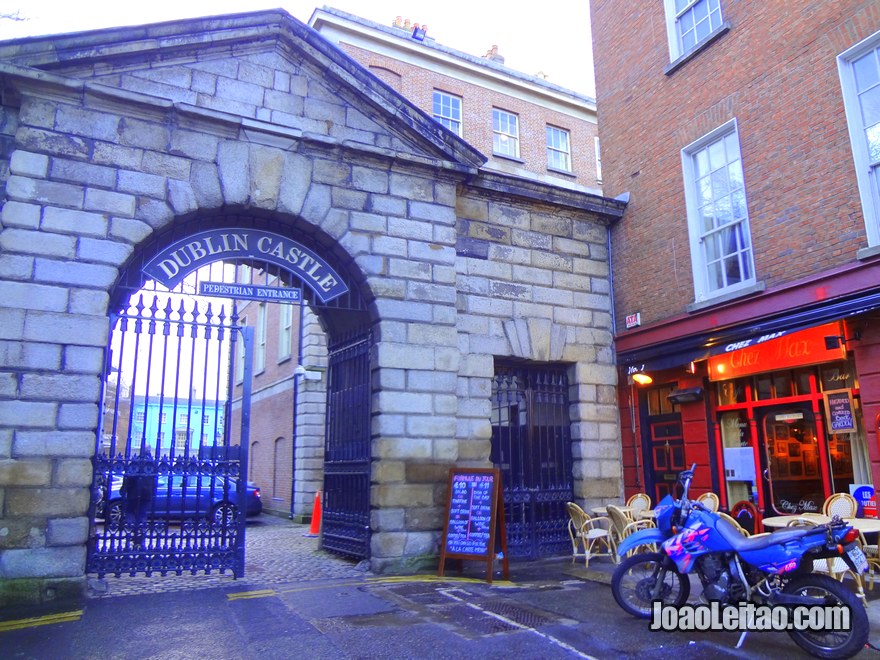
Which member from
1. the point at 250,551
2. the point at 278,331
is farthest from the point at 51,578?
the point at 278,331

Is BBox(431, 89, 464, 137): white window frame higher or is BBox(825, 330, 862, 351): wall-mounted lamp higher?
BBox(431, 89, 464, 137): white window frame

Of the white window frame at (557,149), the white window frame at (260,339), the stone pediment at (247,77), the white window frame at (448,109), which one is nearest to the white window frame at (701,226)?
the stone pediment at (247,77)

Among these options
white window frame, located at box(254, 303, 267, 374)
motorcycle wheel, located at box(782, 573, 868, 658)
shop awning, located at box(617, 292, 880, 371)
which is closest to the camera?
motorcycle wheel, located at box(782, 573, 868, 658)

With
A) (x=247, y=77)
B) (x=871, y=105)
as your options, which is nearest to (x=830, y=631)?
(x=871, y=105)

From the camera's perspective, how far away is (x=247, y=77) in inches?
345

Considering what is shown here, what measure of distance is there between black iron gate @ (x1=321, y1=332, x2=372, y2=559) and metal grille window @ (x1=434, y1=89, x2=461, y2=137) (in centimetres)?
1246

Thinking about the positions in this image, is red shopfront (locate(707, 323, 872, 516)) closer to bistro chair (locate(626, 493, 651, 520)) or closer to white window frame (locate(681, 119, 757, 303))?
white window frame (locate(681, 119, 757, 303))

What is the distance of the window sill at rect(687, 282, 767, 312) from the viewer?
900 centimetres

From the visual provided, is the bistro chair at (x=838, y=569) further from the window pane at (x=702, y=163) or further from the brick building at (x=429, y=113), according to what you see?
the brick building at (x=429, y=113)

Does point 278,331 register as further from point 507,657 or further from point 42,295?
point 507,657

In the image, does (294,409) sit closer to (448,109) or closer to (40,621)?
(448,109)

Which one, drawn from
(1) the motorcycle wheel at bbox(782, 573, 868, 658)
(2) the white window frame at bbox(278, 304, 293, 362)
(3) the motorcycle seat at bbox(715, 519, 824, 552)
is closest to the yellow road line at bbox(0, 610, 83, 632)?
(3) the motorcycle seat at bbox(715, 519, 824, 552)

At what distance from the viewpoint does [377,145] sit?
940 cm

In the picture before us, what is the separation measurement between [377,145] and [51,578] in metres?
6.42
